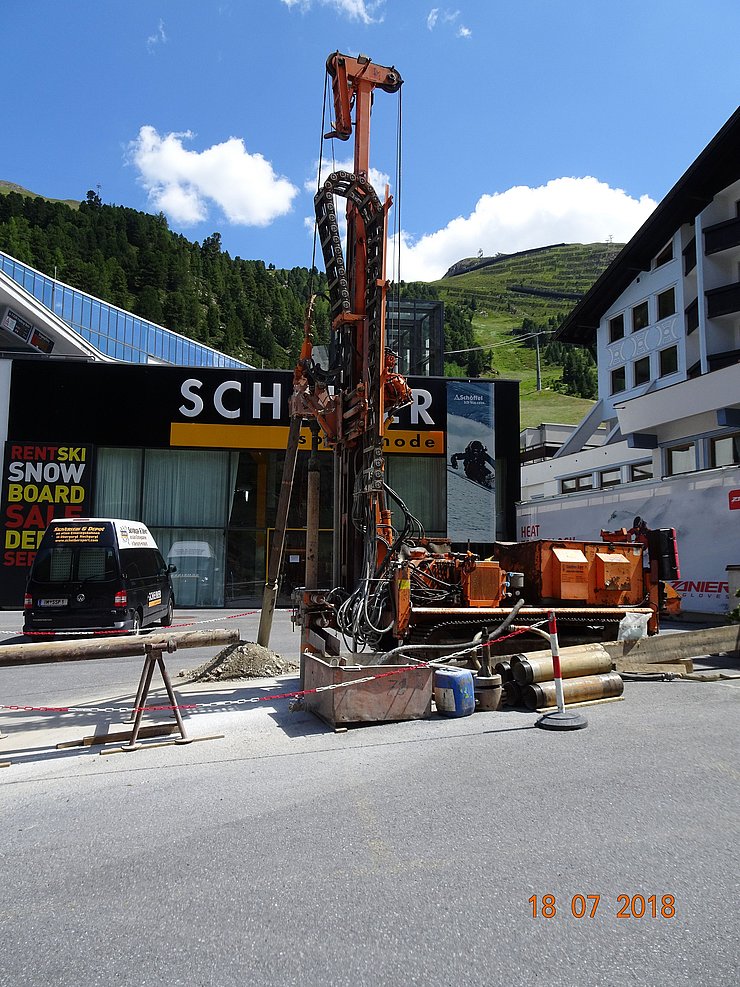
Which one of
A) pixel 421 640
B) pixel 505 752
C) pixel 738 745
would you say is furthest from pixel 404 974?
pixel 421 640

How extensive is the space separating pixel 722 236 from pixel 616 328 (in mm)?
9897

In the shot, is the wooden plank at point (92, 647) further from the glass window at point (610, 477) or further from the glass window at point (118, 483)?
the glass window at point (610, 477)

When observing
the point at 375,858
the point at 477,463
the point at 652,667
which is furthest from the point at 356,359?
the point at 477,463

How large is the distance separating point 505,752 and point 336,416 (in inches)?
222

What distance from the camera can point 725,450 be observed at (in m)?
26.6

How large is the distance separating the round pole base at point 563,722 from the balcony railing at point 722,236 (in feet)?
103

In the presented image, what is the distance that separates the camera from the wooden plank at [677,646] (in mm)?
10383

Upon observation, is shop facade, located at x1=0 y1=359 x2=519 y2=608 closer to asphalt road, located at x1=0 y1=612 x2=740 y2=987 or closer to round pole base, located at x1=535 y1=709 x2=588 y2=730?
round pole base, located at x1=535 y1=709 x2=588 y2=730

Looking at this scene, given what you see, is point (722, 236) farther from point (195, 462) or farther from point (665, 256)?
point (195, 462)

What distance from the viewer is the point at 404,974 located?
120 inches

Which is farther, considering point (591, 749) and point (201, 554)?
point (201, 554)

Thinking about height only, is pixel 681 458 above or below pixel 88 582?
above

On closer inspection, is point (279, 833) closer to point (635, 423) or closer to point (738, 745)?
point (738, 745)

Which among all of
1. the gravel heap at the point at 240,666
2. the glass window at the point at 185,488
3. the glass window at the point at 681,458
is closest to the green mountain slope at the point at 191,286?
the glass window at the point at 681,458
